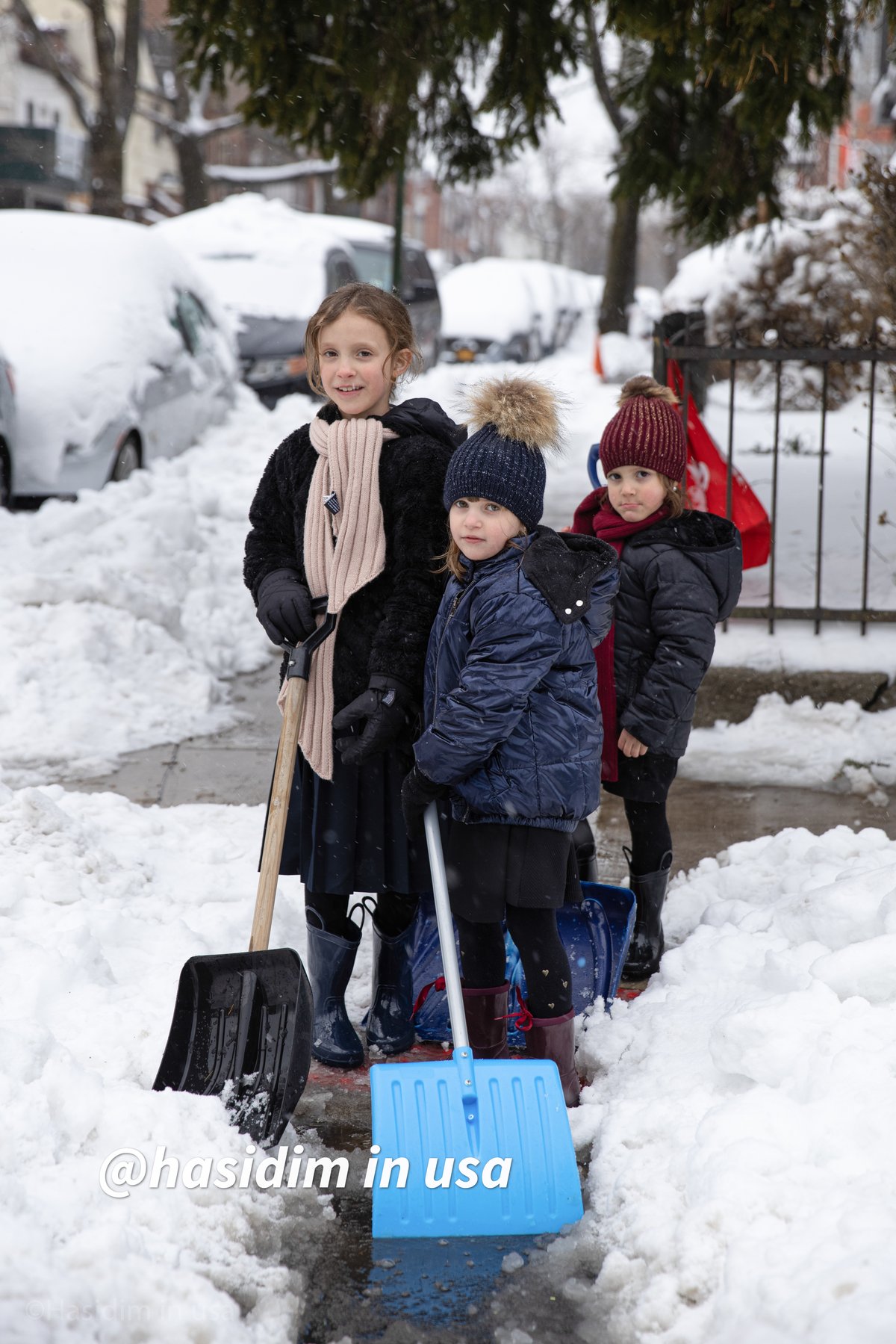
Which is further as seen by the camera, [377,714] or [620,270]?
[620,270]

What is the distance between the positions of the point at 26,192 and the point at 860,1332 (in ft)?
89.9

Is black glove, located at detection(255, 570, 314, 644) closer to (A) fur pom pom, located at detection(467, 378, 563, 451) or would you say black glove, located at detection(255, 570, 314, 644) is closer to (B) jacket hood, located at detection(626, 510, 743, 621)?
(A) fur pom pom, located at detection(467, 378, 563, 451)

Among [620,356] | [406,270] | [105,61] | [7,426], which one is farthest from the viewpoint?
[406,270]

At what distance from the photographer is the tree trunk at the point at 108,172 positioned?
56.2 feet

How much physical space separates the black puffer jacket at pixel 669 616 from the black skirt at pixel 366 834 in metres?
0.68

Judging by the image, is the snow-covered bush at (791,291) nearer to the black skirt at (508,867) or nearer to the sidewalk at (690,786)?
the sidewalk at (690,786)

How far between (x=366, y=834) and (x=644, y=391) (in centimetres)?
138

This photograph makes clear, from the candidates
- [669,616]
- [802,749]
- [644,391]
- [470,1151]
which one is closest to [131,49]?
[802,749]

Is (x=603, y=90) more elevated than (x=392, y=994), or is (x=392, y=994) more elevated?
(x=603, y=90)

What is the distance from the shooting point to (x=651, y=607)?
3.41m

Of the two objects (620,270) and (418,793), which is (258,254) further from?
(418,793)

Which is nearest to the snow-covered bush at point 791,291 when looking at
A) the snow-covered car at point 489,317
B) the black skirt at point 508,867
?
the black skirt at point 508,867

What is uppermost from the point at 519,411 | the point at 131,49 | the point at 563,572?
the point at 131,49

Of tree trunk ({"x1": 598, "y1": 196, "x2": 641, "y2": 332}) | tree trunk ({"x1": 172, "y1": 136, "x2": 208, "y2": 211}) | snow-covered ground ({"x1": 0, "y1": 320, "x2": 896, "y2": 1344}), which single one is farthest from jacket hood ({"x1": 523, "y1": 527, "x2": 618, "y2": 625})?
tree trunk ({"x1": 172, "y1": 136, "x2": 208, "y2": 211})
